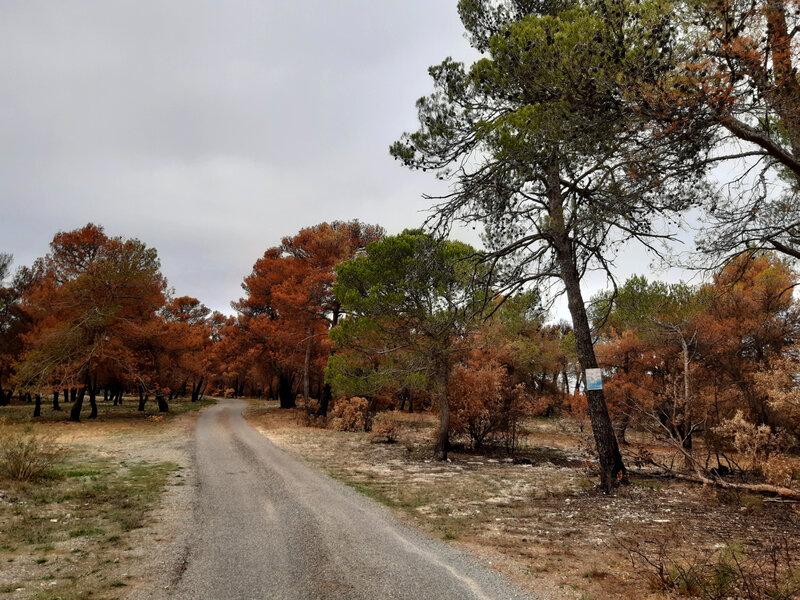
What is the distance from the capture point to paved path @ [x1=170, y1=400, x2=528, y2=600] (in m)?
4.53

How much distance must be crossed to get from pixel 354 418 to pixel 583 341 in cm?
1738

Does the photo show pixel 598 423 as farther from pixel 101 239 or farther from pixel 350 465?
pixel 101 239

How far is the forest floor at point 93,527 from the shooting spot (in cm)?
460

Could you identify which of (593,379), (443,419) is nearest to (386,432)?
(443,419)

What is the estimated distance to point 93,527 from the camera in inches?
256

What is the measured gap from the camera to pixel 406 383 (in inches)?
629

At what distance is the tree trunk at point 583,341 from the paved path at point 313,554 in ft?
17.3

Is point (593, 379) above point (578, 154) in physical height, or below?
below

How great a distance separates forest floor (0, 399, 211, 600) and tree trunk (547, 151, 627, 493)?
8.66 m

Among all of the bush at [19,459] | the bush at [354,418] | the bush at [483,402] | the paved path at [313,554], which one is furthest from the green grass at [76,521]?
the bush at [354,418]

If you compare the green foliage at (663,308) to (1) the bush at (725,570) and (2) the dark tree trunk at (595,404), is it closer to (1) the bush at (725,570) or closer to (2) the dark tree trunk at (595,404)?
(2) the dark tree trunk at (595,404)

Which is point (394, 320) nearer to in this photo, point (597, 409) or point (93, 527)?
point (597, 409)

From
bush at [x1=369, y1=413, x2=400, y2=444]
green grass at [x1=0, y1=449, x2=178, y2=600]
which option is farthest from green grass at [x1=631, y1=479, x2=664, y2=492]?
bush at [x1=369, y1=413, x2=400, y2=444]

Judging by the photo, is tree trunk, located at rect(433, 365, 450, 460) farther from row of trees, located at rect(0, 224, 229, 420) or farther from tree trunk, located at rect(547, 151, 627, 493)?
row of trees, located at rect(0, 224, 229, 420)
